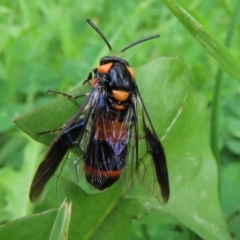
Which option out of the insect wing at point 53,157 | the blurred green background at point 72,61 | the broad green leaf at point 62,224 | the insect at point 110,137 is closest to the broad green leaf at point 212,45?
the blurred green background at point 72,61

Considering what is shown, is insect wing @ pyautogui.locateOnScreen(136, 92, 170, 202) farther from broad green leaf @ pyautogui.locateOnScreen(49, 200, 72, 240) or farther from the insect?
broad green leaf @ pyautogui.locateOnScreen(49, 200, 72, 240)

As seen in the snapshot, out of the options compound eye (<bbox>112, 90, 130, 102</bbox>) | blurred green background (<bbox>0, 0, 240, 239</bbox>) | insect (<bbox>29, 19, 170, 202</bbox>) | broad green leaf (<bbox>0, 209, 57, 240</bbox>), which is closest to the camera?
broad green leaf (<bbox>0, 209, 57, 240</bbox>)

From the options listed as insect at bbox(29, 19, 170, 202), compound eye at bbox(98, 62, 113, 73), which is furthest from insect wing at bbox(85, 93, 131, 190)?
compound eye at bbox(98, 62, 113, 73)

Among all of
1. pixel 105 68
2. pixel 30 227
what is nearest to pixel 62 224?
pixel 30 227

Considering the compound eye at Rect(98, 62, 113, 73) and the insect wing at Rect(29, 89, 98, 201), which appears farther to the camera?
the compound eye at Rect(98, 62, 113, 73)

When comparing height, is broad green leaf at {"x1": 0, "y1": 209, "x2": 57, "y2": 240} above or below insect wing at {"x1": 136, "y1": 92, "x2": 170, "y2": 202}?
above

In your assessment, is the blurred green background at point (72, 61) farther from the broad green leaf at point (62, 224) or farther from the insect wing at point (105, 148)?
the broad green leaf at point (62, 224)
